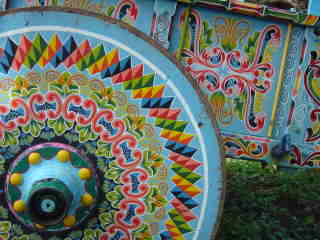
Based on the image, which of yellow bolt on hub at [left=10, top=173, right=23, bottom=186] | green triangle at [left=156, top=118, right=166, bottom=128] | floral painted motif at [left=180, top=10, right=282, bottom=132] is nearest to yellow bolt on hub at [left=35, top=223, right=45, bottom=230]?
yellow bolt on hub at [left=10, top=173, right=23, bottom=186]

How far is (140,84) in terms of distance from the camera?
159 centimetres

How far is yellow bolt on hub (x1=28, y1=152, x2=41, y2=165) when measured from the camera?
1524 millimetres

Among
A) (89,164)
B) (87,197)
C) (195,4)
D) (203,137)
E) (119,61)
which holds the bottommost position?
(87,197)

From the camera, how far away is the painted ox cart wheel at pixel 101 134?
152 cm

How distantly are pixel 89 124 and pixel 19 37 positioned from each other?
453mm

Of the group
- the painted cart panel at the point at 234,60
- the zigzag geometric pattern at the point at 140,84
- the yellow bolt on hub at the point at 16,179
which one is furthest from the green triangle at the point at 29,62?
the painted cart panel at the point at 234,60

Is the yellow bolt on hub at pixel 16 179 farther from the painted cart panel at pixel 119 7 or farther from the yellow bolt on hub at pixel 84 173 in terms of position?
the painted cart panel at pixel 119 7

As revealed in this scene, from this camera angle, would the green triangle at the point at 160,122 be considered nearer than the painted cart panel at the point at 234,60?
Yes

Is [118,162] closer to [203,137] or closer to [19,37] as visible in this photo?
[203,137]

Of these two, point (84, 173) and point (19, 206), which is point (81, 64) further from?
point (19, 206)

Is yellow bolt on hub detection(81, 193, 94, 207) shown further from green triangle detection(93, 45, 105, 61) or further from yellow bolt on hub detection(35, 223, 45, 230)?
green triangle detection(93, 45, 105, 61)

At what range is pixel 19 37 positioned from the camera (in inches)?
59.7

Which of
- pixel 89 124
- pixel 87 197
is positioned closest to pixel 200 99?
pixel 89 124

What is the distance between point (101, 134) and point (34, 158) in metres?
0.29
